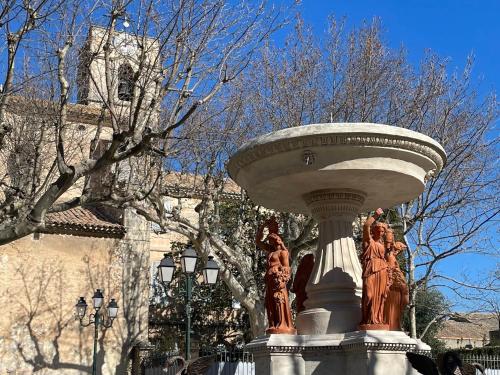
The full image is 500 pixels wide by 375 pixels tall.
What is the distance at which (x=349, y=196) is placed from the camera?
959cm

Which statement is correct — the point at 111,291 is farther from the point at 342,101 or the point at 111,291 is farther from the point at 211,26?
the point at 211,26

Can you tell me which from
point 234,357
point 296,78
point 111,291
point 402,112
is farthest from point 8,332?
point 402,112

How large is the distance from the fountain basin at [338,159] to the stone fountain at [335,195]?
13 millimetres

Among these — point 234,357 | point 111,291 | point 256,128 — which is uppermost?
point 256,128

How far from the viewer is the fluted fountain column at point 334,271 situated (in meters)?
8.96

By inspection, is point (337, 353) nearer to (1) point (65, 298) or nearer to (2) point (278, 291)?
(2) point (278, 291)

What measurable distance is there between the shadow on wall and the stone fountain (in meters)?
13.9

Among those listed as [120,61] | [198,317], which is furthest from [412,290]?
[198,317]

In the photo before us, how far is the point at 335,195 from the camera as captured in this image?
951 cm

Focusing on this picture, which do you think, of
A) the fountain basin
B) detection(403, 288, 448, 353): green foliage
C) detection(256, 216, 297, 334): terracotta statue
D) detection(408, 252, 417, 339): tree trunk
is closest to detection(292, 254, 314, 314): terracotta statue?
detection(256, 216, 297, 334): terracotta statue

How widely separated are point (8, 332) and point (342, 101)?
12.6 metres

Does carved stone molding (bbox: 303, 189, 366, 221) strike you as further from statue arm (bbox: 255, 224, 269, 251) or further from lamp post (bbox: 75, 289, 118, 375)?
lamp post (bbox: 75, 289, 118, 375)

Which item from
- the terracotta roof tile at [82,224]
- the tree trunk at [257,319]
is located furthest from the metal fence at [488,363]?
the terracotta roof tile at [82,224]

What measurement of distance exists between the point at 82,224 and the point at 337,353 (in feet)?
50.1
